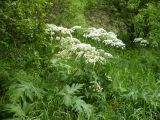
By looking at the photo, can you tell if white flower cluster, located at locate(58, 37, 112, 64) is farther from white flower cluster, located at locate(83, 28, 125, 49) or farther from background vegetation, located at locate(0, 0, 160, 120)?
white flower cluster, located at locate(83, 28, 125, 49)

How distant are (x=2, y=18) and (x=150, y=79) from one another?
11.3ft

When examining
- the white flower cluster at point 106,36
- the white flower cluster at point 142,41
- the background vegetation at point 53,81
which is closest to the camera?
the background vegetation at point 53,81

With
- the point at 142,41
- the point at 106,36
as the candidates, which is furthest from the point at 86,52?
the point at 142,41

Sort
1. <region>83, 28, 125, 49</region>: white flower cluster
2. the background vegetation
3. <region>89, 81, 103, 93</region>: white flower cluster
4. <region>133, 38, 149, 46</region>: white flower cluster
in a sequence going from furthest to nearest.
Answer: <region>133, 38, 149, 46</region>: white flower cluster, <region>83, 28, 125, 49</region>: white flower cluster, <region>89, 81, 103, 93</region>: white flower cluster, the background vegetation

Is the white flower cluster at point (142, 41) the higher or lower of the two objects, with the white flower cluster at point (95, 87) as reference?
higher

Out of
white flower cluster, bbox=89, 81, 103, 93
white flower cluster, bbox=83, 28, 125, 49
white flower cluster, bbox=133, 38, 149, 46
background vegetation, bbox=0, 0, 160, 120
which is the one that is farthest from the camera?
white flower cluster, bbox=133, 38, 149, 46

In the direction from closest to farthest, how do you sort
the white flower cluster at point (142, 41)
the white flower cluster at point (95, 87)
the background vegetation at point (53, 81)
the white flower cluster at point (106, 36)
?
the background vegetation at point (53, 81) < the white flower cluster at point (95, 87) < the white flower cluster at point (106, 36) < the white flower cluster at point (142, 41)

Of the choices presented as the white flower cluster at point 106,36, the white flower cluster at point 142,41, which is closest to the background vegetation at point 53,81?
the white flower cluster at point 106,36

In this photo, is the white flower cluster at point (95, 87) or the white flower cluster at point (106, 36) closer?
the white flower cluster at point (95, 87)

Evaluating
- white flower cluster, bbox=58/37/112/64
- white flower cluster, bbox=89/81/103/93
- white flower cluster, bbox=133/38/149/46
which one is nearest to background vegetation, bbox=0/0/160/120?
white flower cluster, bbox=89/81/103/93

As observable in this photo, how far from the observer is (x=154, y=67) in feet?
29.9

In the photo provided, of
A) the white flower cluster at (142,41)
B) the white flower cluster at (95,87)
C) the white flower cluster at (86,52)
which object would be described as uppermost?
the white flower cluster at (142,41)

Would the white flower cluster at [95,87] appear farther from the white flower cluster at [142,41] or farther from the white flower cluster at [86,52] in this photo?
the white flower cluster at [142,41]

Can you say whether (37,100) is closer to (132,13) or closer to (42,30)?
(42,30)
